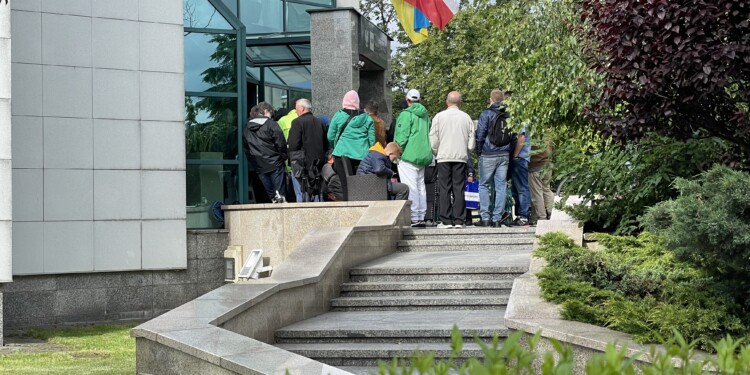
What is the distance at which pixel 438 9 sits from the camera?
906 inches

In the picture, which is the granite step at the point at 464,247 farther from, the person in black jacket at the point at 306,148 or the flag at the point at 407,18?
the flag at the point at 407,18

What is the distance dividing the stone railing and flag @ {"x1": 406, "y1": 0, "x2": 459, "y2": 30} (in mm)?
7869

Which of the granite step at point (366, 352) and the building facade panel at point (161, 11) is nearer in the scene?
the granite step at point (366, 352)

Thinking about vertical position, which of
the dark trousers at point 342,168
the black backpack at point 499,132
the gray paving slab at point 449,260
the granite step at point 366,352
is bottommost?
the granite step at point 366,352

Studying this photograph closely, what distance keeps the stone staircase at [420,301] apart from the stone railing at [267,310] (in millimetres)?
194

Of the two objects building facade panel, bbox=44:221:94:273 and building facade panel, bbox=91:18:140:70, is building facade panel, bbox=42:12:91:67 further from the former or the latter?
building facade panel, bbox=44:221:94:273

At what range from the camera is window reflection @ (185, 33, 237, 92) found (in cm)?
1756

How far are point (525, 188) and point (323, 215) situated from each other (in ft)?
9.56

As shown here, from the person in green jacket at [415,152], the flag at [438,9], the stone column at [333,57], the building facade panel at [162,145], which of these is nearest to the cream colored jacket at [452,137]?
the person in green jacket at [415,152]

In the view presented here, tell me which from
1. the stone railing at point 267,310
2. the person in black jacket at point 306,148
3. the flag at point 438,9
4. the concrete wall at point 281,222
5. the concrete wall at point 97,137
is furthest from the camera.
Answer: the flag at point 438,9

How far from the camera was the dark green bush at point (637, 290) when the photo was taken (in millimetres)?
7922

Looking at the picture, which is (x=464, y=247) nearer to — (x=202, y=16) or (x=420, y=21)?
(x=202, y=16)

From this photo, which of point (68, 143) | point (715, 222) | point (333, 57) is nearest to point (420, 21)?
point (333, 57)

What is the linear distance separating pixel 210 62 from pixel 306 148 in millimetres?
2096
